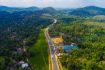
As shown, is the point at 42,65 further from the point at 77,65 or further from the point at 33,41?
the point at 33,41

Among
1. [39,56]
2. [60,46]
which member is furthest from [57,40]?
[39,56]

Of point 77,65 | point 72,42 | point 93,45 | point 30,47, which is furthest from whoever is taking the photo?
point 72,42

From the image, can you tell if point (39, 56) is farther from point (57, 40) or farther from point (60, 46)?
point (57, 40)

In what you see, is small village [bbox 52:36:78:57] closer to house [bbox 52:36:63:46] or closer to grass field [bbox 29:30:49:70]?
house [bbox 52:36:63:46]

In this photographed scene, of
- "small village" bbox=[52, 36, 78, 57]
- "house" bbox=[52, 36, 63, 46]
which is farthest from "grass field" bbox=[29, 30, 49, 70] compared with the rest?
"house" bbox=[52, 36, 63, 46]

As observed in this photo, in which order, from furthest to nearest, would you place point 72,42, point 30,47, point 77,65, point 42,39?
1. point 42,39
2. point 72,42
3. point 30,47
4. point 77,65

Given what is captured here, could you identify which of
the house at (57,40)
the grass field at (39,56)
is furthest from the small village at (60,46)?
the grass field at (39,56)

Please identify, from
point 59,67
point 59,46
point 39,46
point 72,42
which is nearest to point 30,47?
point 39,46

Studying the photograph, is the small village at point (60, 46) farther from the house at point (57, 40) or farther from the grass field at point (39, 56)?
the grass field at point (39, 56)
